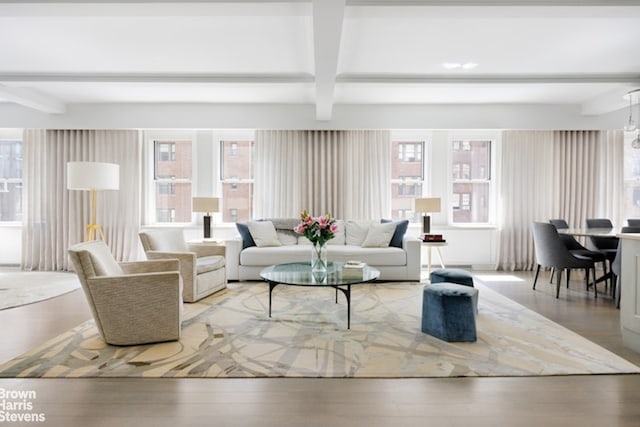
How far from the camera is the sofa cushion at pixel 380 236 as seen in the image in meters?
5.57

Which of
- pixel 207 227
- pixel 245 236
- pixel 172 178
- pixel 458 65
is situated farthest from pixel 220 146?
pixel 458 65

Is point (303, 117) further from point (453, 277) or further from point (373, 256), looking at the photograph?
point (453, 277)

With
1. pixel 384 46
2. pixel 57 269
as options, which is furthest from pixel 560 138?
pixel 57 269

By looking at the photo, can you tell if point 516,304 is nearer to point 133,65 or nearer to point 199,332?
point 199,332

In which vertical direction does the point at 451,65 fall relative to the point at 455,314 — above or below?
above

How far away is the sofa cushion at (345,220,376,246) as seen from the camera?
19.1 ft

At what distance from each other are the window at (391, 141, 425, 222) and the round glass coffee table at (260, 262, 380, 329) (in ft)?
9.35

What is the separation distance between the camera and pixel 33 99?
17.9ft

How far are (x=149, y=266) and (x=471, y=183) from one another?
5.45 meters

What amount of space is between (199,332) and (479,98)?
510 cm

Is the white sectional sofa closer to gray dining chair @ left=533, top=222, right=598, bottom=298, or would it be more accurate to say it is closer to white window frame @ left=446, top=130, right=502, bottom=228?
gray dining chair @ left=533, top=222, right=598, bottom=298

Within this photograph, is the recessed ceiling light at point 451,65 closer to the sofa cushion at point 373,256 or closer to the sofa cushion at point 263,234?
the sofa cushion at point 373,256

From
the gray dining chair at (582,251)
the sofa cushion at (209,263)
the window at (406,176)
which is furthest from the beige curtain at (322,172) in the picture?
the gray dining chair at (582,251)

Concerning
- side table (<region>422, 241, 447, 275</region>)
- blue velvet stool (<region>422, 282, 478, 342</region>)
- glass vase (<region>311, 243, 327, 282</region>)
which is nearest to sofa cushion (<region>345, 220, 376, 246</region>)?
side table (<region>422, 241, 447, 275</region>)
